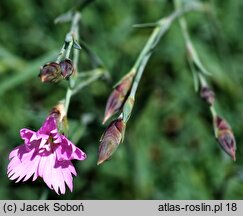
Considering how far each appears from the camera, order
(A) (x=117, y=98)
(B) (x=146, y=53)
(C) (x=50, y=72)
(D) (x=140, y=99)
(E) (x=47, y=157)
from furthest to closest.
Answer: (D) (x=140, y=99) → (B) (x=146, y=53) → (A) (x=117, y=98) → (E) (x=47, y=157) → (C) (x=50, y=72)

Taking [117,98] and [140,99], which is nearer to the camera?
[117,98]

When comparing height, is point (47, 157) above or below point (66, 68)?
below

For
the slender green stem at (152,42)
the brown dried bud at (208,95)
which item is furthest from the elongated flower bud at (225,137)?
the slender green stem at (152,42)

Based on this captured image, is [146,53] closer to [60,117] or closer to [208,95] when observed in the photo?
[208,95]

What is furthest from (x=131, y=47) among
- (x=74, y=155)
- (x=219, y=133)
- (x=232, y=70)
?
(x=74, y=155)

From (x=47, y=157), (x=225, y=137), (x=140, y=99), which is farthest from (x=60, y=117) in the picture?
(x=140, y=99)

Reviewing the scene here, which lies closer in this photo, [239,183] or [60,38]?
[239,183]

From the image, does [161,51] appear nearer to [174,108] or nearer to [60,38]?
[174,108]
